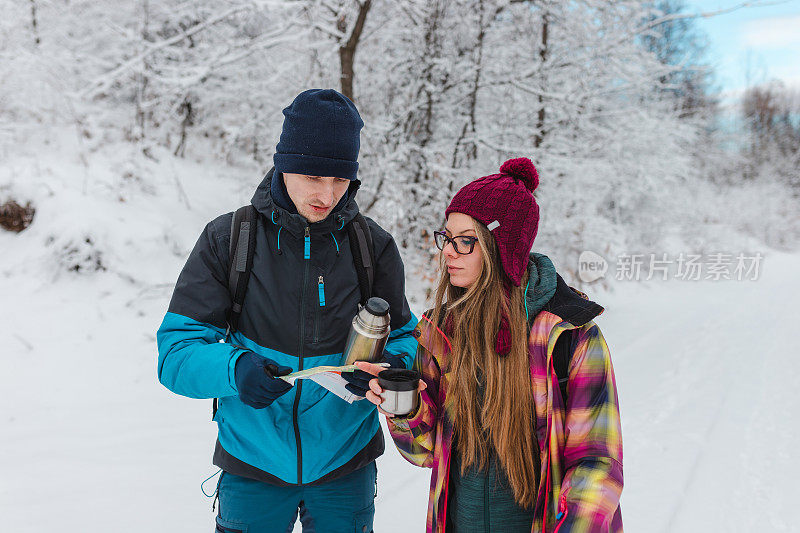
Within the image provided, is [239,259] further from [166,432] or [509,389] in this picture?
[166,432]

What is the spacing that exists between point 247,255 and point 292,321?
0.88ft

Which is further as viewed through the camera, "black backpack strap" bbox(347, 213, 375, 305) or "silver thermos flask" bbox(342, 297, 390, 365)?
"black backpack strap" bbox(347, 213, 375, 305)

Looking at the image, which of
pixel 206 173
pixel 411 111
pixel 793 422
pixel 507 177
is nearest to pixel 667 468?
pixel 793 422

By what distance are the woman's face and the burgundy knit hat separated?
0.12 ft

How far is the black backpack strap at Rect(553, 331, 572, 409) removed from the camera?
156cm

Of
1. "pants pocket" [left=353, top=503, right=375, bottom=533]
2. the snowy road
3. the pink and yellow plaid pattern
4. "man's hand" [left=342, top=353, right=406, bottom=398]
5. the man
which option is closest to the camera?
the pink and yellow plaid pattern

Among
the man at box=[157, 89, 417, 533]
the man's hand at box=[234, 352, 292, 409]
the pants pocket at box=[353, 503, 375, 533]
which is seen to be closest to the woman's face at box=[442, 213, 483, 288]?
the man at box=[157, 89, 417, 533]

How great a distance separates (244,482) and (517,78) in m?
7.67

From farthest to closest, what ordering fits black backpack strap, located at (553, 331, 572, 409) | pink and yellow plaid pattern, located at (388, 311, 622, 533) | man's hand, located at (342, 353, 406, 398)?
man's hand, located at (342, 353, 406, 398), black backpack strap, located at (553, 331, 572, 409), pink and yellow plaid pattern, located at (388, 311, 622, 533)

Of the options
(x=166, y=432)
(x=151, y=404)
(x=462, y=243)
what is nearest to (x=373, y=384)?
(x=462, y=243)

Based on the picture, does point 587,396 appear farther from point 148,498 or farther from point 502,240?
point 148,498

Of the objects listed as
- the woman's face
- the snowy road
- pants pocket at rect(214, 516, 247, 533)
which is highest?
the woman's face

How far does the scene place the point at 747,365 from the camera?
24.0ft

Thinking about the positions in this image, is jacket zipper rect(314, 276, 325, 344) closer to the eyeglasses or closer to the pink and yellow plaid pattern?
the eyeglasses
